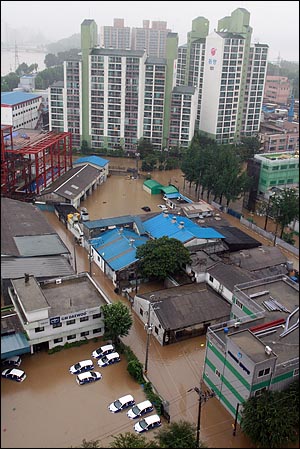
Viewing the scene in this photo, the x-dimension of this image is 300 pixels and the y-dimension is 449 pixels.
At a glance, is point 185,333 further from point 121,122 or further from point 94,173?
point 121,122

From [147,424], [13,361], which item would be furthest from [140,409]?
[13,361]

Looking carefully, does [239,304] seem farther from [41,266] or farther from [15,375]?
[41,266]

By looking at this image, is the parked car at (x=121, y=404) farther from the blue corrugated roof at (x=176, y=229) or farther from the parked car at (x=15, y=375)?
the blue corrugated roof at (x=176, y=229)

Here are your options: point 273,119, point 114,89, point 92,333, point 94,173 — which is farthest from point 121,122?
point 92,333

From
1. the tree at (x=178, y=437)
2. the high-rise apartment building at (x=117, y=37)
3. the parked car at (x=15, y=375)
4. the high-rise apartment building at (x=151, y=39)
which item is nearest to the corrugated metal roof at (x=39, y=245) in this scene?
the parked car at (x=15, y=375)

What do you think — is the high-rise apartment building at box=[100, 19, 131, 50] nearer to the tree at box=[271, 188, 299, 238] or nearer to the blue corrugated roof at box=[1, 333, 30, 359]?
the tree at box=[271, 188, 299, 238]

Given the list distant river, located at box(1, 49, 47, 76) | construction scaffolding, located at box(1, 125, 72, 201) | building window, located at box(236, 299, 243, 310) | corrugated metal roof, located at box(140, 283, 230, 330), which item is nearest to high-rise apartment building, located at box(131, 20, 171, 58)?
distant river, located at box(1, 49, 47, 76)

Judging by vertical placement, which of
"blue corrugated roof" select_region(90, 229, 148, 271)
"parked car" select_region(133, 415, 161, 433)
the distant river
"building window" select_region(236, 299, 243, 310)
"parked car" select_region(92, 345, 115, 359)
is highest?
the distant river
